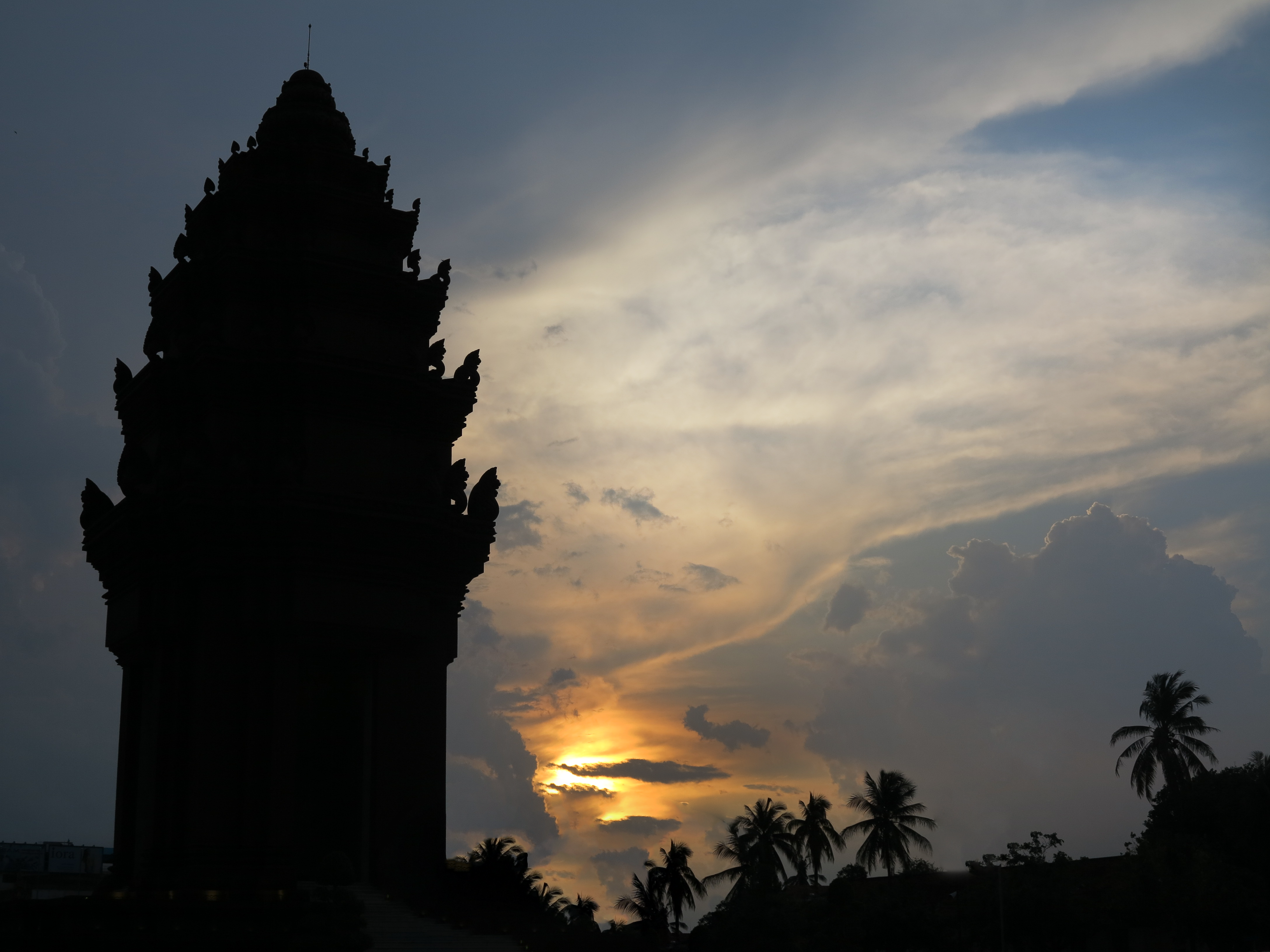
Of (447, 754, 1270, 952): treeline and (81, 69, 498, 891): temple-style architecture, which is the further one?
(447, 754, 1270, 952): treeline

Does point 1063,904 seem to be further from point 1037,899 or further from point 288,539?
point 288,539

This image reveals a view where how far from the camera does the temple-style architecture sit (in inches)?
1633

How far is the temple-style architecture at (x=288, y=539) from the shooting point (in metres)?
41.5

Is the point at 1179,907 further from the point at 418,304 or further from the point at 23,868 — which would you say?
the point at 23,868

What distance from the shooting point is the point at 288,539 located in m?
42.4

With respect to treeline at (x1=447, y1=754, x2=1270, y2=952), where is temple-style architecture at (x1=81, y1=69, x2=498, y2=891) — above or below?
above

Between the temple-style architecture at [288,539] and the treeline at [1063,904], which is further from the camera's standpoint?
the treeline at [1063,904]

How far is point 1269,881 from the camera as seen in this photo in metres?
60.1

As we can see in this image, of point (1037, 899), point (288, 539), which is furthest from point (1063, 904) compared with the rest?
point (288, 539)

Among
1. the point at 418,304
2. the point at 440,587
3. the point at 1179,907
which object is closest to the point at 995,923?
the point at 1179,907

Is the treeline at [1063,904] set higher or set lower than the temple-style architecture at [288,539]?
lower

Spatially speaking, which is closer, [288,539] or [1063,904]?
[288,539]

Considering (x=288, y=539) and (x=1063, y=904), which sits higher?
(x=288, y=539)

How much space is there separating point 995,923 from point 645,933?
23389 mm
